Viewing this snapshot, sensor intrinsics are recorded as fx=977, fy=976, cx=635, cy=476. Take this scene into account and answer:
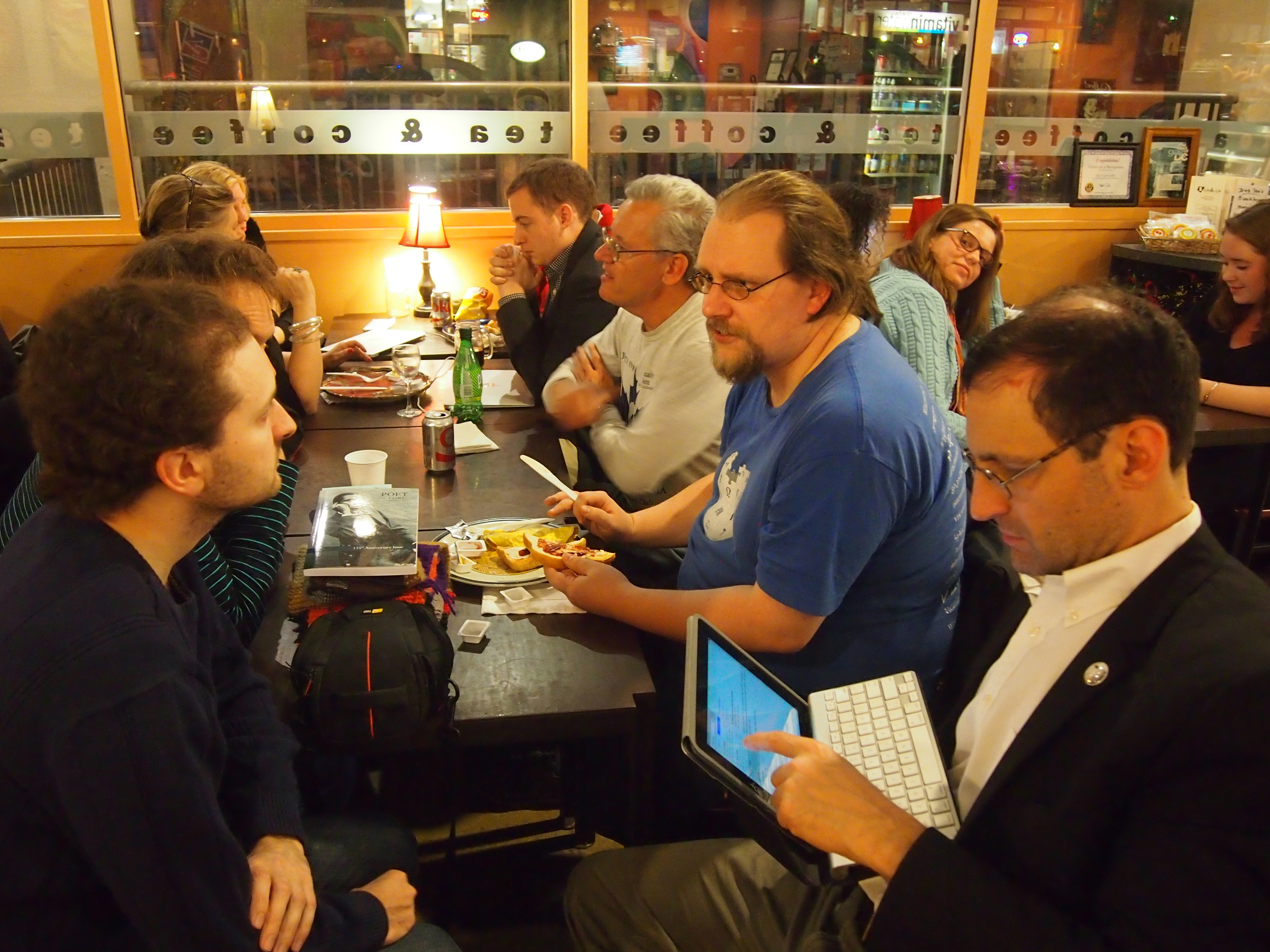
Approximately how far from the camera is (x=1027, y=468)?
106 centimetres

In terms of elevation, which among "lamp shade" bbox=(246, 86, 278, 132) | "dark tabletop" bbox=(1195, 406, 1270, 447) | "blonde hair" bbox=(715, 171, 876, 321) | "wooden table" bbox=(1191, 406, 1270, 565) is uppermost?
"lamp shade" bbox=(246, 86, 278, 132)

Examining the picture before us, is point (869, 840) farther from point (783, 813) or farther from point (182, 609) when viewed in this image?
point (182, 609)

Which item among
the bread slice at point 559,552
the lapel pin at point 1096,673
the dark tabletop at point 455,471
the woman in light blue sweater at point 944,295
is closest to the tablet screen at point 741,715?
the lapel pin at point 1096,673

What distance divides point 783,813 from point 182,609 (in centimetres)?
75

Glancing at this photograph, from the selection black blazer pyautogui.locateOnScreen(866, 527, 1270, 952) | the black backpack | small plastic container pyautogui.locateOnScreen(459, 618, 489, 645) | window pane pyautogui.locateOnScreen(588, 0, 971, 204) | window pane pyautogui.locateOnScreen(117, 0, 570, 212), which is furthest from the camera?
window pane pyautogui.locateOnScreen(588, 0, 971, 204)

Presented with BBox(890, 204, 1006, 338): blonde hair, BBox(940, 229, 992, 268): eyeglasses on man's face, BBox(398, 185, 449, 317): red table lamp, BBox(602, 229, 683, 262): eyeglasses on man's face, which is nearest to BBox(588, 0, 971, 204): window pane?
BBox(398, 185, 449, 317): red table lamp

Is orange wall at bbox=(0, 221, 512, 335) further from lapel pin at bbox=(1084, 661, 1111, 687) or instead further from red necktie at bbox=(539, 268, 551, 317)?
lapel pin at bbox=(1084, 661, 1111, 687)

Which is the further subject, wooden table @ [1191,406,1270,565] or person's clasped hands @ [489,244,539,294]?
person's clasped hands @ [489,244,539,294]

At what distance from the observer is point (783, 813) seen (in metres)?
1.10

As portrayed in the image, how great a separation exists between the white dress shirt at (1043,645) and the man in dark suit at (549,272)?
79.0 inches

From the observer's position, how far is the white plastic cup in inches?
82.5

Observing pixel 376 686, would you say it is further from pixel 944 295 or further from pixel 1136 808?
pixel 944 295

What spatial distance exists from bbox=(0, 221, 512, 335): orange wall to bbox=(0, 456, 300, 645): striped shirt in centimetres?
323

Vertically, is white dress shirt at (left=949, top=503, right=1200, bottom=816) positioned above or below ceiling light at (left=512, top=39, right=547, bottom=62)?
below
